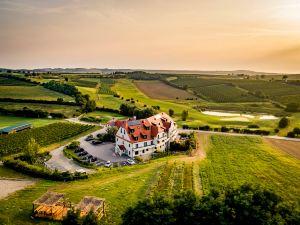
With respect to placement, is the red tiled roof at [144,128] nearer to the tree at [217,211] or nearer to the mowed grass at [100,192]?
the mowed grass at [100,192]

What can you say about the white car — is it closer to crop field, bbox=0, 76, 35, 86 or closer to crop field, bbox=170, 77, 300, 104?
crop field, bbox=170, 77, 300, 104

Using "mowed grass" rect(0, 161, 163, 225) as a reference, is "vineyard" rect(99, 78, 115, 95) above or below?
above

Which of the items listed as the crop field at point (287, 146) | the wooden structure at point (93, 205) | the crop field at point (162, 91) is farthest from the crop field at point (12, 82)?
the wooden structure at point (93, 205)

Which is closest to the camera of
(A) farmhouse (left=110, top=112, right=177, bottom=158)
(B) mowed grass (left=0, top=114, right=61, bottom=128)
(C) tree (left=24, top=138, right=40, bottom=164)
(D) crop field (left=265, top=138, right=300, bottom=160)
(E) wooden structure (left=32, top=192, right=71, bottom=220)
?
(E) wooden structure (left=32, top=192, right=71, bottom=220)

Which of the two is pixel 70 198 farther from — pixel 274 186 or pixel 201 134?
pixel 201 134

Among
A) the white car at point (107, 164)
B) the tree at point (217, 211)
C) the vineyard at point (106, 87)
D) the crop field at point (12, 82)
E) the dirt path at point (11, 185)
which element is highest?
the crop field at point (12, 82)

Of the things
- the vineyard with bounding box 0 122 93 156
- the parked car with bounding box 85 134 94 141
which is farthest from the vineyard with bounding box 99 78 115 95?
the parked car with bounding box 85 134 94 141

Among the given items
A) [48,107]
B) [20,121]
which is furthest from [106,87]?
[20,121]
